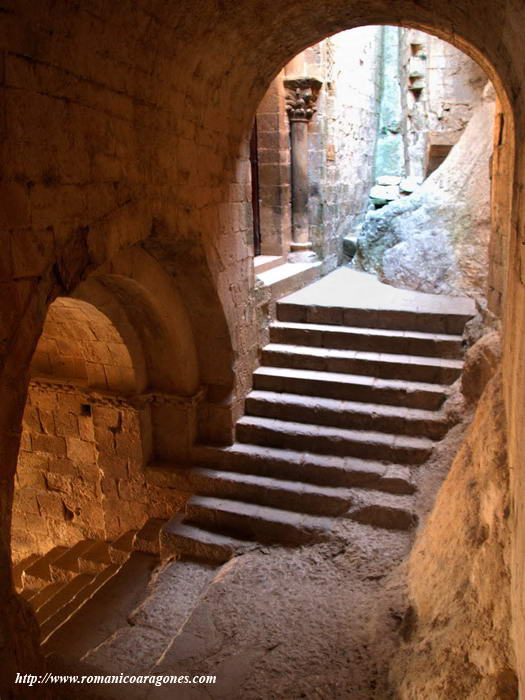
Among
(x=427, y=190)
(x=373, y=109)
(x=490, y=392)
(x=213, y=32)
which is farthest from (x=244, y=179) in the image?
(x=373, y=109)

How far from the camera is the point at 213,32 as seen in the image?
4055 mm

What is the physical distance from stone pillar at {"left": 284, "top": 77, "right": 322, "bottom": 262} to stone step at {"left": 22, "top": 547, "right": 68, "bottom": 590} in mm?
4986

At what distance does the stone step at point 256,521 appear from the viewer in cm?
499

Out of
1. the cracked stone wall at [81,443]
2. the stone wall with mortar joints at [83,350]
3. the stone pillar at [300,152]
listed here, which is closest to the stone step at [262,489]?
the cracked stone wall at [81,443]

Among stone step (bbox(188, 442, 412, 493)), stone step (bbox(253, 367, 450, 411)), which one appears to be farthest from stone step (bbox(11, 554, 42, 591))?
stone step (bbox(253, 367, 450, 411))

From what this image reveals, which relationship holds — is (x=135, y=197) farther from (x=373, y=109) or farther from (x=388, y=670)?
(x=373, y=109)

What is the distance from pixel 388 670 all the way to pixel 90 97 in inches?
145

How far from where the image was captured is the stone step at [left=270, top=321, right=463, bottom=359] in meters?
6.04

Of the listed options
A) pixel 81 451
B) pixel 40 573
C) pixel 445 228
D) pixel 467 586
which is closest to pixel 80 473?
pixel 81 451

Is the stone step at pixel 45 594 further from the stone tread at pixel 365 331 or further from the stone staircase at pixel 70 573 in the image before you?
the stone tread at pixel 365 331

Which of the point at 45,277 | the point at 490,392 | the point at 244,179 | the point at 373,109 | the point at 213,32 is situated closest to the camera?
the point at 45,277

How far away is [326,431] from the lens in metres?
5.68

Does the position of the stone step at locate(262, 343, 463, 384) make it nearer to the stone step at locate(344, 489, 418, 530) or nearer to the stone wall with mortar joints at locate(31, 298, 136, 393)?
the stone step at locate(344, 489, 418, 530)

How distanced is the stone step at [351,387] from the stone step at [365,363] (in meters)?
0.07
